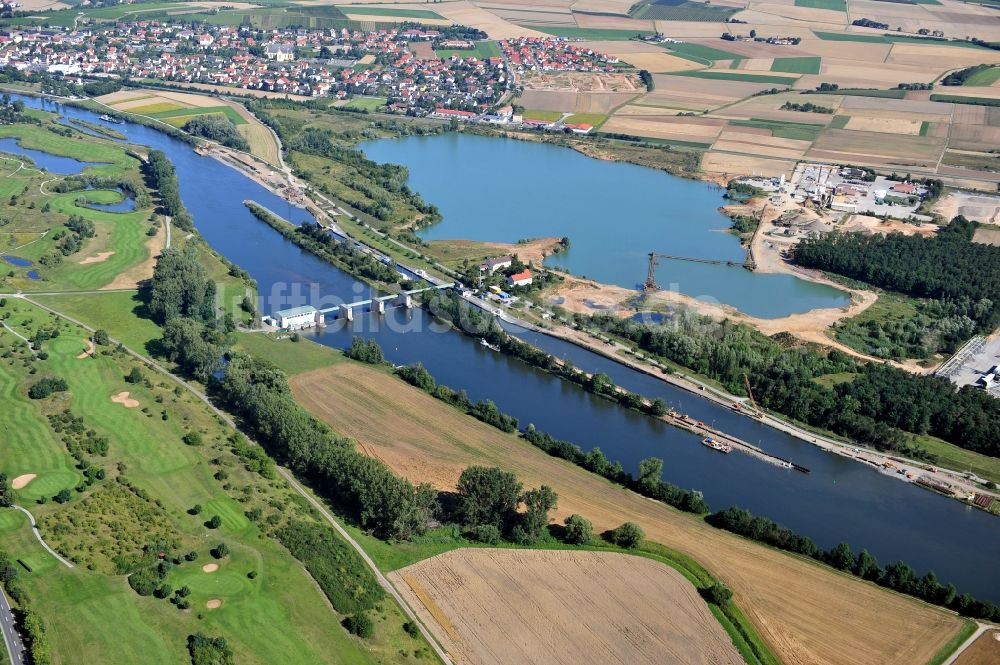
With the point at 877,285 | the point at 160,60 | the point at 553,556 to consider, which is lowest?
the point at 553,556

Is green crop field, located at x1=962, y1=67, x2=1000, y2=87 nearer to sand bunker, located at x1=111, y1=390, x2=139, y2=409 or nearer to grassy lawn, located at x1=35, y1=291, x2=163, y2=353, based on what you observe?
grassy lawn, located at x1=35, y1=291, x2=163, y2=353

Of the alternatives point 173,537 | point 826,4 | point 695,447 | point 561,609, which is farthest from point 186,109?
point 826,4

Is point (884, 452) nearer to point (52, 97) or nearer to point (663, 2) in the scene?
point (52, 97)

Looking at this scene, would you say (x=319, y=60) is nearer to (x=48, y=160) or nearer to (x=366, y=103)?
(x=366, y=103)

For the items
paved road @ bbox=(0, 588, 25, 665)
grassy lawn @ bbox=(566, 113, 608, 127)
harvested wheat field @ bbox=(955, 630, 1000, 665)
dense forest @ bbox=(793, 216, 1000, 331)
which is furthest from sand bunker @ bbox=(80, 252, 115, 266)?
grassy lawn @ bbox=(566, 113, 608, 127)

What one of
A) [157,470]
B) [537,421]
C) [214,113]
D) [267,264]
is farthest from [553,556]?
[214,113]

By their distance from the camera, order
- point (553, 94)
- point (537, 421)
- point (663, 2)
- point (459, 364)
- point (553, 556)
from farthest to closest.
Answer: point (663, 2) < point (553, 94) < point (459, 364) < point (537, 421) < point (553, 556)
